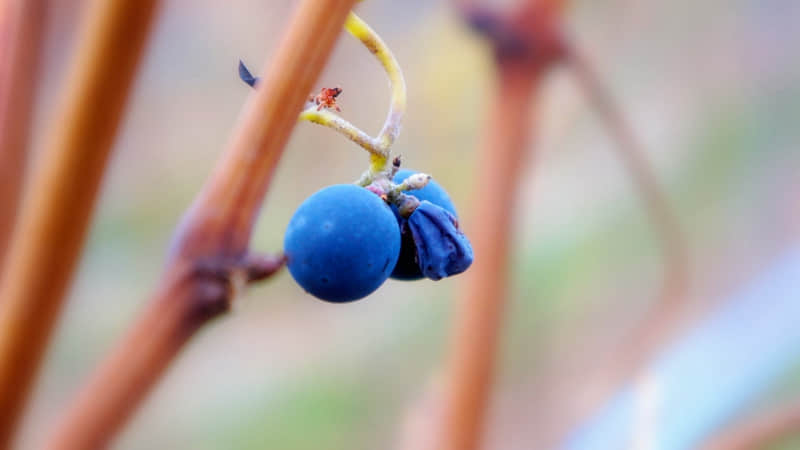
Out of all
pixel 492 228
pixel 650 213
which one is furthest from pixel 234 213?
pixel 650 213

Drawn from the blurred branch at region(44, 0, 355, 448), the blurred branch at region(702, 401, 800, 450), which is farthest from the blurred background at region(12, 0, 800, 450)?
the blurred branch at region(44, 0, 355, 448)

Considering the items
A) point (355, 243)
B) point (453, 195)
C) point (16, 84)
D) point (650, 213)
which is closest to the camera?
point (16, 84)

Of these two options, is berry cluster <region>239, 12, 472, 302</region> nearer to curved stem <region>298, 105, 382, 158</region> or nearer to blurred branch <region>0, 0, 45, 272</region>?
curved stem <region>298, 105, 382, 158</region>

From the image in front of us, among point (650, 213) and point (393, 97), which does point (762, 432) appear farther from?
point (393, 97)

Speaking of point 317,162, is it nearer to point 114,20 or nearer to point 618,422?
Result: point 618,422

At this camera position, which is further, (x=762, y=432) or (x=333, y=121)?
(x=762, y=432)

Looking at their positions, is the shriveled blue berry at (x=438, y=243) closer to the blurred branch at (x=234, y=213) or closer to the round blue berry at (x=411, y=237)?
the round blue berry at (x=411, y=237)

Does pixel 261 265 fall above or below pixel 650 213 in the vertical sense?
below

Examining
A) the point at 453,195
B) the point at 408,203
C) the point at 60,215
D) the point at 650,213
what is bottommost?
the point at 60,215
